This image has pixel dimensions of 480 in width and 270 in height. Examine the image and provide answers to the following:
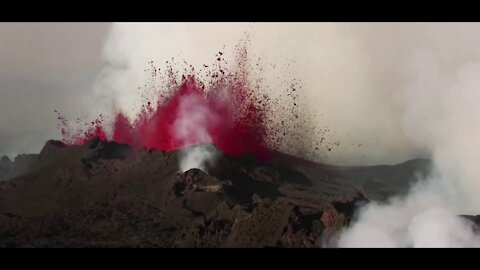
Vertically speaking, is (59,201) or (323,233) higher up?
(59,201)

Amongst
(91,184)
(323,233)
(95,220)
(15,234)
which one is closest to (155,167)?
(91,184)

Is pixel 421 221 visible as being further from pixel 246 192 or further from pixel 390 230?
pixel 246 192

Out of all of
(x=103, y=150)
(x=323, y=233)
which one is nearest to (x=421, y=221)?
(x=323, y=233)

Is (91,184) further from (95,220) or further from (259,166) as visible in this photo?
(259,166)

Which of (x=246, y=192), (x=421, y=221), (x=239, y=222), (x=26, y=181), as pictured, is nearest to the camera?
(x=421, y=221)

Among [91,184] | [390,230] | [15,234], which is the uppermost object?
[91,184]

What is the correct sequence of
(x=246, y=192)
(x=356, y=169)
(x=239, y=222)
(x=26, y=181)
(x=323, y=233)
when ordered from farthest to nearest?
(x=356, y=169), (x=26, y=181), (x=246, y=192), (x=239, y=222), (x=323, y=233)

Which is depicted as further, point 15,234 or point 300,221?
point 15,234
